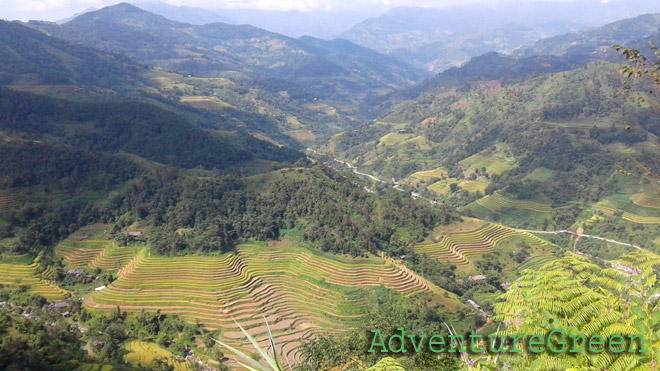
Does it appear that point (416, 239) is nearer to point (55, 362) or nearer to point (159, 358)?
point (159, 358)

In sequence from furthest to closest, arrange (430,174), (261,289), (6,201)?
1. (430,174)
2. (6,201)
3. (261,289)

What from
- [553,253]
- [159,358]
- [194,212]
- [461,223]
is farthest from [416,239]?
[159,358]

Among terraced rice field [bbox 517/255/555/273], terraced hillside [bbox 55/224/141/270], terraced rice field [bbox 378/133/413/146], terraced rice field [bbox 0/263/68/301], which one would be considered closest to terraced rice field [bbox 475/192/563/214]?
terraced rice field [bbox 517/255/555/273]

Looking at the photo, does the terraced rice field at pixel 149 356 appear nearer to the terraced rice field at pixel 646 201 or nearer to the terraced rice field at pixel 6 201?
the terraced rice field at pixel 6 201

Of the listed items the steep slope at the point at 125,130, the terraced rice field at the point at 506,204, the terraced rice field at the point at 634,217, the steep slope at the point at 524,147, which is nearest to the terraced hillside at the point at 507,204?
the terraced rice field at the point at 506,204

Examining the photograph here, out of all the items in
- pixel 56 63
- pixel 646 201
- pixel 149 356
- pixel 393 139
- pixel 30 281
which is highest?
pixel 56 63

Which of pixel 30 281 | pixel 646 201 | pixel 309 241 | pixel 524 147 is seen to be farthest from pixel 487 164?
pixel 30 281

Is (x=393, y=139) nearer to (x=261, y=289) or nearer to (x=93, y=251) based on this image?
(x=261, y=289)
